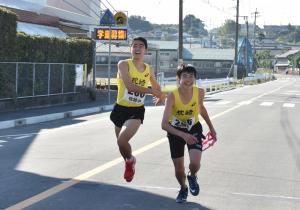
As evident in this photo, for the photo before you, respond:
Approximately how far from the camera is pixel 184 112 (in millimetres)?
6652

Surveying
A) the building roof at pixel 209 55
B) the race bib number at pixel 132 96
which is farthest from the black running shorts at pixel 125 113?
the building roof at pixel 209 55

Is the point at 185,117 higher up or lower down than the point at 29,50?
lower down

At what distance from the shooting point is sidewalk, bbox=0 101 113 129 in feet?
56.6

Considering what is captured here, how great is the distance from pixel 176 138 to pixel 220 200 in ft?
3.39

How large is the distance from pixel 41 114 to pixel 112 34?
824 centimetres

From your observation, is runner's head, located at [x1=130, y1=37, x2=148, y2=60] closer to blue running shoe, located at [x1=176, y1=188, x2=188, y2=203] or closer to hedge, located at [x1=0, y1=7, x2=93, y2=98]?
blue running shoe, located at [x1=176, y1=188, x2=188, y2=203]

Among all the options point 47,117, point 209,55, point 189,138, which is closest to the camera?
point 189,138

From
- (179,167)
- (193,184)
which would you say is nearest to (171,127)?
(179,167)

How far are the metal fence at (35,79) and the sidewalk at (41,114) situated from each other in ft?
2.54

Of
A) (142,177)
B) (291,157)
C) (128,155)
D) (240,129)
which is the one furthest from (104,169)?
(240,129)

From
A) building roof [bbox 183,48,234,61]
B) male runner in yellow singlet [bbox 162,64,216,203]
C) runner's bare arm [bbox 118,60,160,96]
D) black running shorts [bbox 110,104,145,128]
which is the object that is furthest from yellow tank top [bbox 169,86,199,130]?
building roof [bbox 183,48,234,61]

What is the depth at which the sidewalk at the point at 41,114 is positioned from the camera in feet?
56.6

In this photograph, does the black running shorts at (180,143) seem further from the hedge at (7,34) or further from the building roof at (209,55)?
the building roof at (209,55)

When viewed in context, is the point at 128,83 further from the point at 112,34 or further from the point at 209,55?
the point at 209,55
